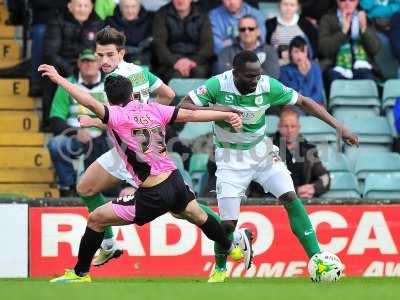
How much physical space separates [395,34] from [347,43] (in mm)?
652

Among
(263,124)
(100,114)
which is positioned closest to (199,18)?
(263,124)

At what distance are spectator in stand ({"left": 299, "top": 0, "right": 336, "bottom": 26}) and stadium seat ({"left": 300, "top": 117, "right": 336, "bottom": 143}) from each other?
1.96 m

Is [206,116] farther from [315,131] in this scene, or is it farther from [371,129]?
[371,129]

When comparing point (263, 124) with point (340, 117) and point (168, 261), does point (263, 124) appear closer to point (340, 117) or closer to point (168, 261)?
point (168, 261)

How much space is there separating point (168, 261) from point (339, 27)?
187 inches

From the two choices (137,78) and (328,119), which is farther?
(137,78)

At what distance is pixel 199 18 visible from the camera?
1703 cm

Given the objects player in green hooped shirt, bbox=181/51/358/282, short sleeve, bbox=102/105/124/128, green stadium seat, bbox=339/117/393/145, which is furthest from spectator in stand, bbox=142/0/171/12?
short sleeve, bbox=102/105/124/128

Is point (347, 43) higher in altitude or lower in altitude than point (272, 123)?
higher

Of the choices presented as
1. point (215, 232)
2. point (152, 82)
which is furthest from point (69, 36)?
point (215, 232)

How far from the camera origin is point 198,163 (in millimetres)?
15820

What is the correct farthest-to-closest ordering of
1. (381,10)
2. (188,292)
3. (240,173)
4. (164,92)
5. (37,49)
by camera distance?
1. (381,10)
2. (37,49)
3. (164,92)
4. (240,173)
5. (188,292)

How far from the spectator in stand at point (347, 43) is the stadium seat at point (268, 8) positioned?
100 cm

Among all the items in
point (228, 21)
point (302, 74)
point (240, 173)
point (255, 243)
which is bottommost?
point (255, 243)
